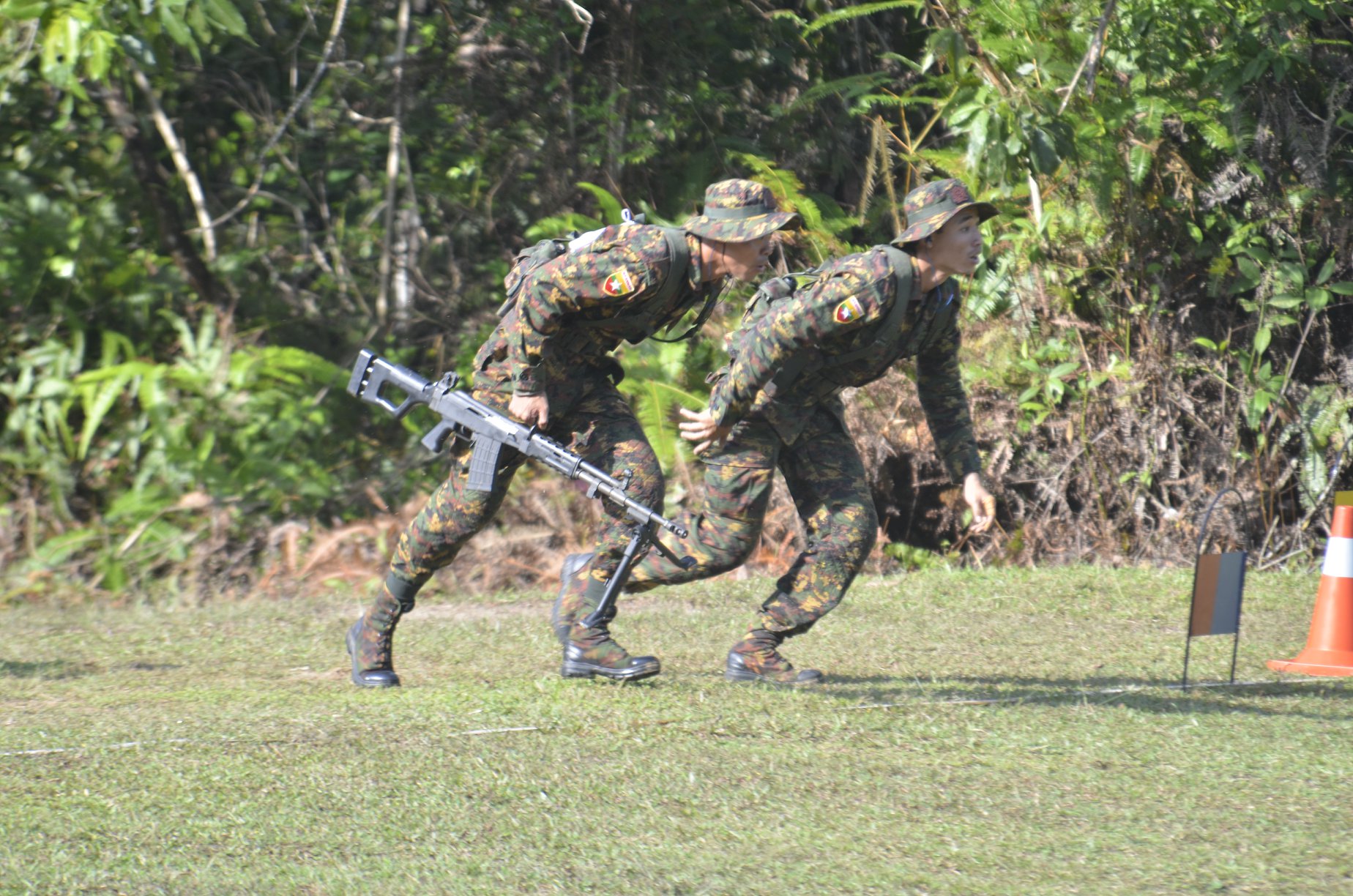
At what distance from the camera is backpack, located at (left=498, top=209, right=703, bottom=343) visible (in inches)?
187

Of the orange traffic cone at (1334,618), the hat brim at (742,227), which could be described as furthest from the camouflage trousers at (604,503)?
the orange traffic cone at (1334,618)

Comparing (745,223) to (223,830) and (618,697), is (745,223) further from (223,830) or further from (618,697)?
(223,830)

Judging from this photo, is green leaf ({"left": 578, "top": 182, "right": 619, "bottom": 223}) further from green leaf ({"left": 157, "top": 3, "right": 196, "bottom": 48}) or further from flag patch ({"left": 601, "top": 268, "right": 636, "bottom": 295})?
flag patch ({"left": 601, "top": 268, "right": 636, "bottom": 295})

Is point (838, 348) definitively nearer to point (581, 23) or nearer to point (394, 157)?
point (581, 23)

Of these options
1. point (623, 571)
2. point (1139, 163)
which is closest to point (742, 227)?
point (623, 571)

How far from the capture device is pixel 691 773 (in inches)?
158

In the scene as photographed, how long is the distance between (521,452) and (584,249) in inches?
30.4

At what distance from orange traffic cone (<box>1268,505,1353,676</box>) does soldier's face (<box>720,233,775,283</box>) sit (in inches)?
106

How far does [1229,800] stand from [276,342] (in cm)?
869

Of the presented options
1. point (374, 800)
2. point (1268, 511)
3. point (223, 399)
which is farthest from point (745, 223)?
point (223, 399)

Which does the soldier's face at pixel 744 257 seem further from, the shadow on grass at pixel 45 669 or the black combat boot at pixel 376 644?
the shadow on grass at pixel 45 669

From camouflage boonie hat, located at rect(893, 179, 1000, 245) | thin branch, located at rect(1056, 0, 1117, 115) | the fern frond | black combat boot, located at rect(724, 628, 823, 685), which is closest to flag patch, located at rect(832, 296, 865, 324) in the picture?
camouflage boonie hat, located at rect(893, 179, 1000, 245)

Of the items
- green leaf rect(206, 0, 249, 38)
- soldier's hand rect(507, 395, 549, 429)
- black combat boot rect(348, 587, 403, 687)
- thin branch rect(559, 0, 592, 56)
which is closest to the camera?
soldier's hand rect(507, 395, 549, 429)

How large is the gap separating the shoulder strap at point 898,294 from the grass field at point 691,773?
126cm
